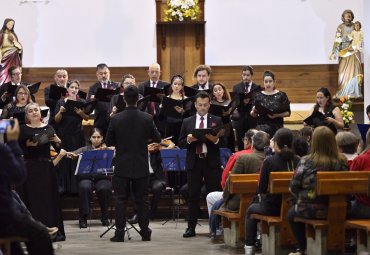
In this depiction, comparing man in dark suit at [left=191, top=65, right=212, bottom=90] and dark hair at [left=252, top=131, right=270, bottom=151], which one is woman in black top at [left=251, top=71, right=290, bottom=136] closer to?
man in dark suit at [left=191, top=65, right=212, bottom=90]

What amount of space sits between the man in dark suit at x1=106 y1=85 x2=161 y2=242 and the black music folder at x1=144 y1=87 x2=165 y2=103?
2.17 meters

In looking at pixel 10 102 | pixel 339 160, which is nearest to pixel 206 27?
pixel 10 102

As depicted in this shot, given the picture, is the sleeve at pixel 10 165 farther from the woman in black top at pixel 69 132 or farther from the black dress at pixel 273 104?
the black dress at pixel 273 104

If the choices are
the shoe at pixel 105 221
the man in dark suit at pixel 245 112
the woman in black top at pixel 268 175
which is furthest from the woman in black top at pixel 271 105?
the woman in black top at pixel 268 175

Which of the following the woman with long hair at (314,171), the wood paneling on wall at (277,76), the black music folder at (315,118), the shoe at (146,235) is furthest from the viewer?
the wood paneling on wall at (277,76)

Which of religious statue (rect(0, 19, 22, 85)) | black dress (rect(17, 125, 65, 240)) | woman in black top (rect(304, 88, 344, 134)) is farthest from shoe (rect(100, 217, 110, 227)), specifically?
religious statue (rect(0, 19, 22, 85))

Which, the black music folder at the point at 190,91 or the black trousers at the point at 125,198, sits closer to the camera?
the black trousers at the point at 125,198

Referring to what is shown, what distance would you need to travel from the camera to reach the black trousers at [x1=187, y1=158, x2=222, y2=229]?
32.8 ft

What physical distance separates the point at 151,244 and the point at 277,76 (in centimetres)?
709

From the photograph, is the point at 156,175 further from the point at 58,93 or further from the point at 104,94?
the point at 58,93

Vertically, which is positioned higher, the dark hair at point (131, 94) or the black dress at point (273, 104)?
the dark hair at point (131, 94)

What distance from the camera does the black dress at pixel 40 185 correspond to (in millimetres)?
9492

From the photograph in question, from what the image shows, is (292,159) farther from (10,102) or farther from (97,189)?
(10,102)

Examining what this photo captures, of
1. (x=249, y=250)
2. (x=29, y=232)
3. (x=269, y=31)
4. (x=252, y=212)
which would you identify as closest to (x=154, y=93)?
(x=252, y=212)
